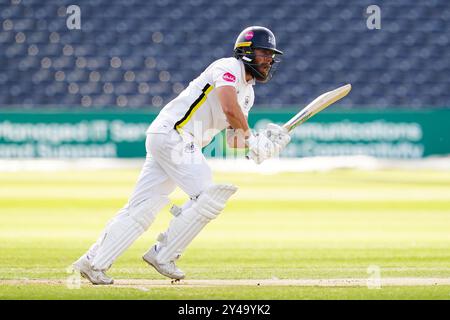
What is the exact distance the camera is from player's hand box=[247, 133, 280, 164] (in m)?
6.59

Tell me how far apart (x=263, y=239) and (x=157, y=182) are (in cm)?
391

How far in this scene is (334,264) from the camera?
832cm

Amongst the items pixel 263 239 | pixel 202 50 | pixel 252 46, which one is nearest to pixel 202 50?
pixel 202 50

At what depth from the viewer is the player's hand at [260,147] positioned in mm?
6594

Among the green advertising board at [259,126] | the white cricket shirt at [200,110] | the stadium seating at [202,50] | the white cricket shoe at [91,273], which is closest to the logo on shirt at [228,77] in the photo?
the white cricket shirt at [200,110]

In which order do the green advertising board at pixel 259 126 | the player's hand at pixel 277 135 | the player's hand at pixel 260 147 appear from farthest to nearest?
1. the green advertising board at pixel 259 126
2. the player's hand at pixel 277 135
3. the player's hand at pixel 260 147

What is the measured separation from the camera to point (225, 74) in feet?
21.4

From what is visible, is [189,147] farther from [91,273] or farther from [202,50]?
[202,50]

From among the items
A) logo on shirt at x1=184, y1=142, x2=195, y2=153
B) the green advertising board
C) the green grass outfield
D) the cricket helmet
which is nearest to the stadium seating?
the green advertising board

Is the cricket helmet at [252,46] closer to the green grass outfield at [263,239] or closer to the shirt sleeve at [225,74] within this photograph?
Answer: the shirt sleeve at [225,74]

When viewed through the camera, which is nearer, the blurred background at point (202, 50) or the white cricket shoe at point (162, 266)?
the white cricket shoe at point (162, 266)
